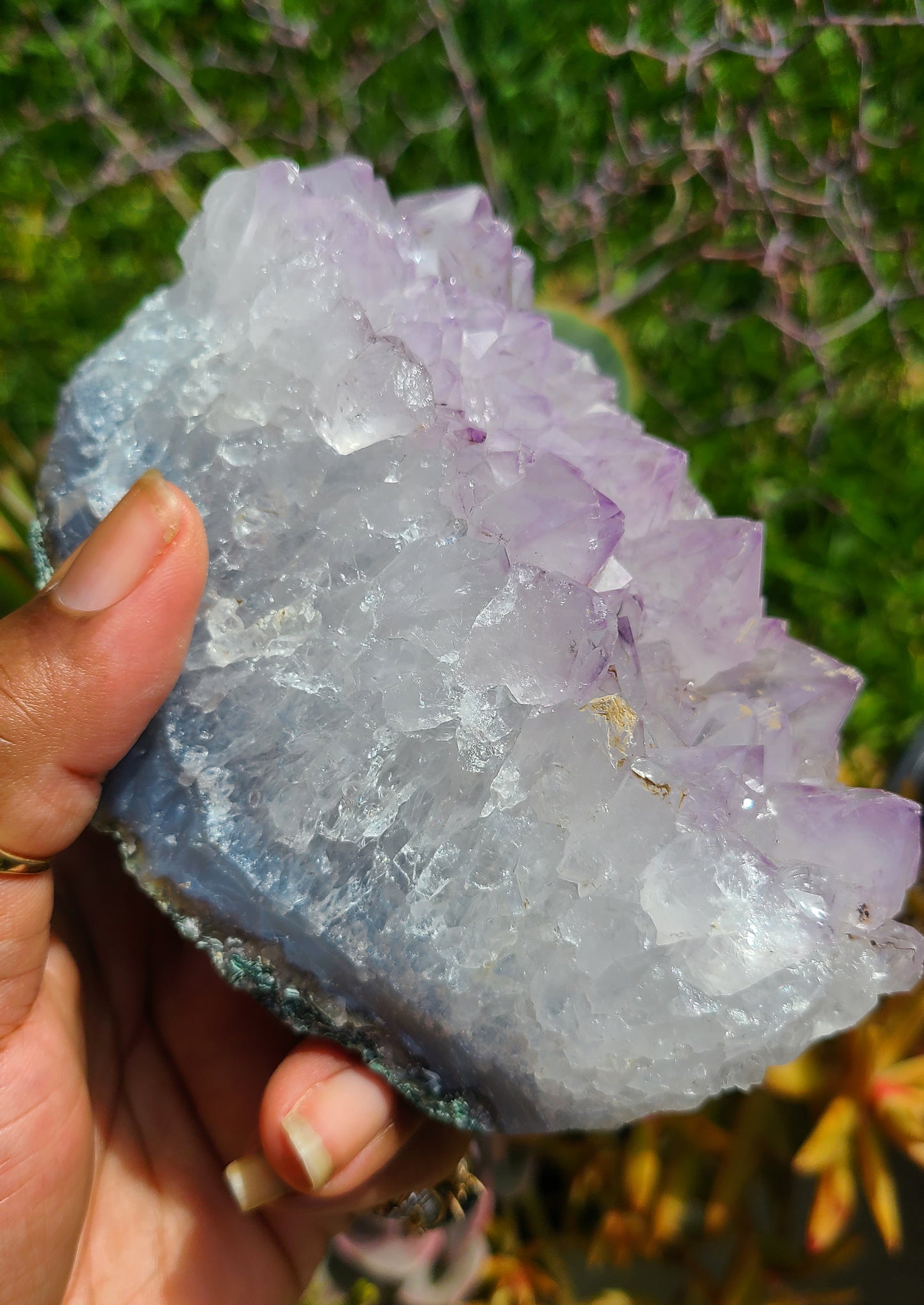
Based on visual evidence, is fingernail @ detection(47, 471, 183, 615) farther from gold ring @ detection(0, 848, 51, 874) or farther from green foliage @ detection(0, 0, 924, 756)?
green foliage @ detection(0, 0, 924, 756)

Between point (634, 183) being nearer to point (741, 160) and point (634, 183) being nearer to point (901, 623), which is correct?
point (741, 160)

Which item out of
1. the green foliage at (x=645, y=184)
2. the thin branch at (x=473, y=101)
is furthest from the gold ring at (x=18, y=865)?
the thin branch at (x=473, y=101)

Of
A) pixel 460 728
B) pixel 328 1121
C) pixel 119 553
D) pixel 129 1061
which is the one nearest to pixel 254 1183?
pixel 328 1121

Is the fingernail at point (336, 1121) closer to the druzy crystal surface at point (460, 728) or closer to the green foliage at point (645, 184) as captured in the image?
the druzy crystal surface at point (460, 728)

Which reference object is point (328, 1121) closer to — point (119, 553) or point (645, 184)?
point (119, 553)

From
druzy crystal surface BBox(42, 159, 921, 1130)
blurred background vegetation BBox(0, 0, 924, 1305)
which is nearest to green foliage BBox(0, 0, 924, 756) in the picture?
blurred background vegetation BBox(0, 0, 924, 1305)

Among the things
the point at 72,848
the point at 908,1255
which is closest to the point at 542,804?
the point at 72,848

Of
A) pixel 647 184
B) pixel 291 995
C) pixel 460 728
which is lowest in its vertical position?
pixel 647 184
